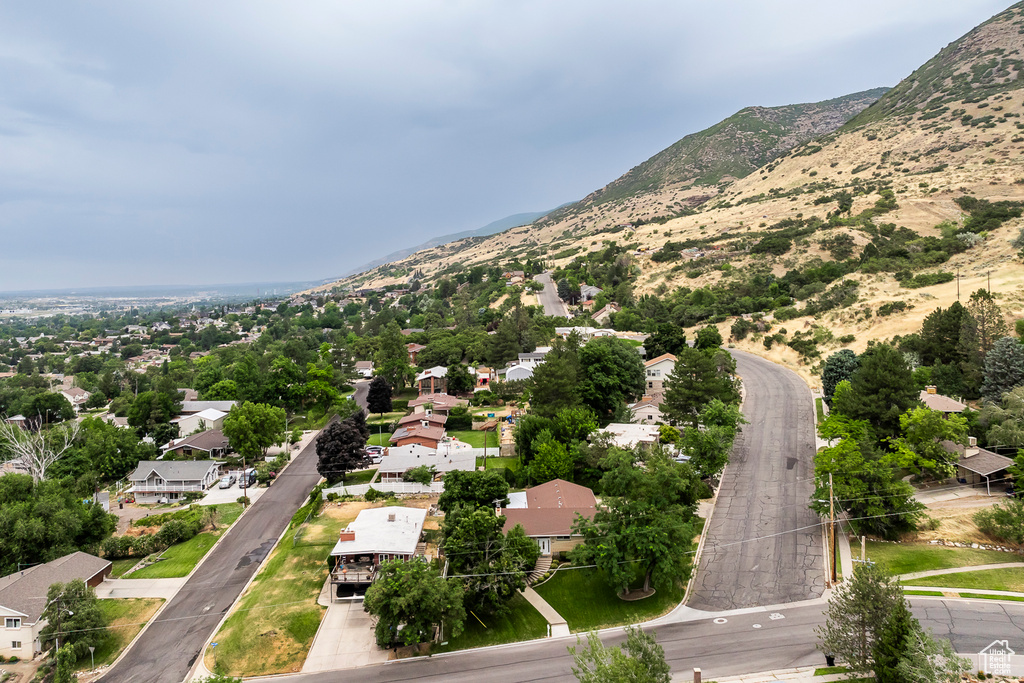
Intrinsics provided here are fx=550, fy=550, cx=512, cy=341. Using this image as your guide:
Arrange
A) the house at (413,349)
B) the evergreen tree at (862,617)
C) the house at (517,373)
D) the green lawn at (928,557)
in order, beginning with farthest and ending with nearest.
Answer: the house at (413,349)
the house at (517,373)
the green lawn at (928,557)
the evergreen tree at (862,617)

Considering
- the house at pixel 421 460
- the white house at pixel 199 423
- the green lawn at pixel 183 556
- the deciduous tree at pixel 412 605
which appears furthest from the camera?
the white house at pixel 199 423

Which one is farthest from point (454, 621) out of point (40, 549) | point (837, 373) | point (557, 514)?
point (837, 373)

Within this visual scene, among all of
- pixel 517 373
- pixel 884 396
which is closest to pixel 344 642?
pixel 884 396

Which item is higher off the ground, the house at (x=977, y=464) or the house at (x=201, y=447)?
the house at (x=977, y=464)

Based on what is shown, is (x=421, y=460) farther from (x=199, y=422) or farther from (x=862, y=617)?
(x=862, y=617)

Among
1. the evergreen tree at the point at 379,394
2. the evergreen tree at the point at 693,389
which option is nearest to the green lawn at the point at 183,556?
the evergreen tree at the point at 379,394

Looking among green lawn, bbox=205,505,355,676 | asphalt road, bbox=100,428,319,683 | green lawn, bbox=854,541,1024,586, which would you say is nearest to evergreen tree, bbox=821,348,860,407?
green lawn, bbox=854,541,1024,586

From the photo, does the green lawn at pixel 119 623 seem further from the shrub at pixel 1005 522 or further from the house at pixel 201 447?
the shrub at pixel 1005 522

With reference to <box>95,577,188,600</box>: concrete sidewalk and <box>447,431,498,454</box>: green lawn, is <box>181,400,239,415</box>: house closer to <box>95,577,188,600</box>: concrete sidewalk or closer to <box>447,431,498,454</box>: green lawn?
<box>447,431,498,454</box>: green lawn
